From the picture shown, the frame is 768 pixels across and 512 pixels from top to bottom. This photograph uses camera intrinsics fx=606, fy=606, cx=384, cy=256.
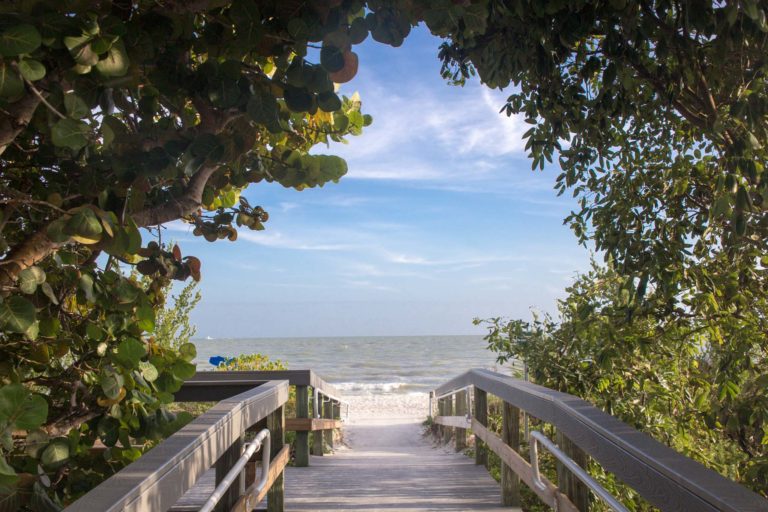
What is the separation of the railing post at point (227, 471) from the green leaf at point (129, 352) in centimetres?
60

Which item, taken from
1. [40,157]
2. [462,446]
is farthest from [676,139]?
[462,446]

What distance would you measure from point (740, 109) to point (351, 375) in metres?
32.3

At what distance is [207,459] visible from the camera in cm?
184

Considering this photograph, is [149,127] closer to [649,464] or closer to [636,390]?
[649,464]

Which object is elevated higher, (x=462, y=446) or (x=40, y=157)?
(x=40, y=157)

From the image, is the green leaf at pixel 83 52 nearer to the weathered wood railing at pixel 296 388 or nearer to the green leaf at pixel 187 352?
the green leaf at pixel 187 352

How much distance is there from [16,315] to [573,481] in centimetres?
215

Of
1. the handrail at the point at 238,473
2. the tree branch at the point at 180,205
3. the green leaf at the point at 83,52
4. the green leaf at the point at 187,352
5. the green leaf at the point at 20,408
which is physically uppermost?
the green leaf at the point at 83,52

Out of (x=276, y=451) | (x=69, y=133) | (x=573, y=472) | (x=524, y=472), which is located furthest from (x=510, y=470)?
(x=69, y=133)

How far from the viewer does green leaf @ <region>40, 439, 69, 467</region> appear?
1.89 meters

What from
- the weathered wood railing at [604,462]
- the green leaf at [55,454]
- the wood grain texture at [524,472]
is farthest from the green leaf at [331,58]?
the wood grain texture at [524,472]

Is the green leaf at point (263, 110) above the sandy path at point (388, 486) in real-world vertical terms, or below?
above

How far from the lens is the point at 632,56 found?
90.4 inches

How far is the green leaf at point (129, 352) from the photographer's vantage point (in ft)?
6.37
